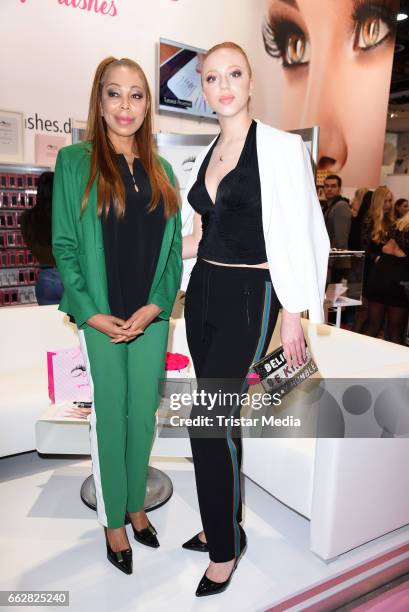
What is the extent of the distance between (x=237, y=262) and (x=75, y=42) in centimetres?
389

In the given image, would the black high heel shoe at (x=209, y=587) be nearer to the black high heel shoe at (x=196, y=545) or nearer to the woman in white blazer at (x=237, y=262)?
the woman in white blazer at (x=237, y=262)

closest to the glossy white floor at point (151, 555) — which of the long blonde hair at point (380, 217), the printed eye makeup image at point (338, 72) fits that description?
the long blonde hair at point (380, 217)

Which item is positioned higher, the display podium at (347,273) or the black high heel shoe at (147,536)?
the display podium at (347,273)

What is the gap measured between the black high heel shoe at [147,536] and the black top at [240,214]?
1.18 m

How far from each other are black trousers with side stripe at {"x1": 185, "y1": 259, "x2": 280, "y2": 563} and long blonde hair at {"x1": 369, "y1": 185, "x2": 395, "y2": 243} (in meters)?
3.89

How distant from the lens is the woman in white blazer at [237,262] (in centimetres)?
149

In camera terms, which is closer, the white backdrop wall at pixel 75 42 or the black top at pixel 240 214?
the black top at pixel 240 214

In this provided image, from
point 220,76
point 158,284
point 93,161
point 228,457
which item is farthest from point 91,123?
point 228,457

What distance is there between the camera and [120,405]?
1791 mm

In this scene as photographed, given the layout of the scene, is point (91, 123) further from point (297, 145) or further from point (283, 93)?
point (283, 93)

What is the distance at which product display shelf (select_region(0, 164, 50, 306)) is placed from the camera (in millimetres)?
4305

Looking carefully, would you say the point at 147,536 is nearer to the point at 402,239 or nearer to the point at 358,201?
the point at 402,239

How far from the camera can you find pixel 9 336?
2947mm

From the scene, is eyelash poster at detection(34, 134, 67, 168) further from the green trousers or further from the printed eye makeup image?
the green trousers
